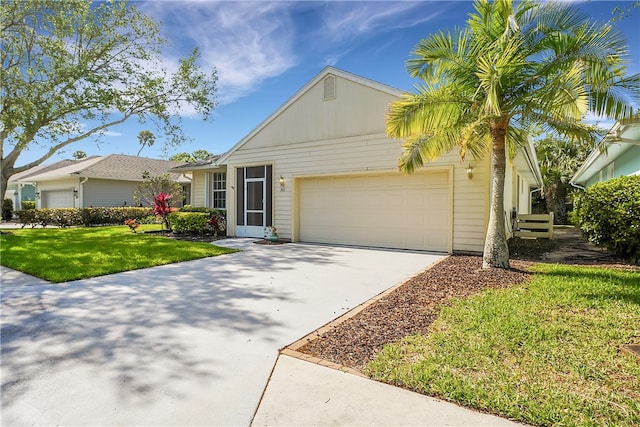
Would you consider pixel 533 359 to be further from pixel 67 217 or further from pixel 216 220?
pixel 67 217

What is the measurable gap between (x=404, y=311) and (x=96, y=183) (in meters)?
23.3

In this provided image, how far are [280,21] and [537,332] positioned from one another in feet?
31.9

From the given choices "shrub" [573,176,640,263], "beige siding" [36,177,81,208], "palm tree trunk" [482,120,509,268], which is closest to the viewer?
"palm tree trunk" [482,120,509,268]

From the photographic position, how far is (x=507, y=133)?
7293 millimetres

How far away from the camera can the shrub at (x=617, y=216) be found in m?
7.23

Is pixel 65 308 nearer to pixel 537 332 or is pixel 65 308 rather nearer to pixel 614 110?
pixel 537 332

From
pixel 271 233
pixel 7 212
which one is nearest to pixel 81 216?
pixel 7 212

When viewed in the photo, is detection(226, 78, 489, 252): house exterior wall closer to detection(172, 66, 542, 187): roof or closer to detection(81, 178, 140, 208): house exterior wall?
detection(172, 66, 542, 187): roof

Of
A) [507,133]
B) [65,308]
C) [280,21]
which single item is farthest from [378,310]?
[280,21]

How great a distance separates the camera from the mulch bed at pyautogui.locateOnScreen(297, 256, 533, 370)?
3449 millimetres

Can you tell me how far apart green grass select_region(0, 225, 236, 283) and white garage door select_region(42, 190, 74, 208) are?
11559 mm

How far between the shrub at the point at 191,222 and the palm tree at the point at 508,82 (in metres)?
9.58

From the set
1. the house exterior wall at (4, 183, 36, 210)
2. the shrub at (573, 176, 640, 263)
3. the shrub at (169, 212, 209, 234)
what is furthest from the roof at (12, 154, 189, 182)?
the shrub at (573, 176, 640, 263)

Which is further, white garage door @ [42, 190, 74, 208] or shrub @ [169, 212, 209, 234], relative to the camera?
white garage door @ [42, 190, 74, 208]
